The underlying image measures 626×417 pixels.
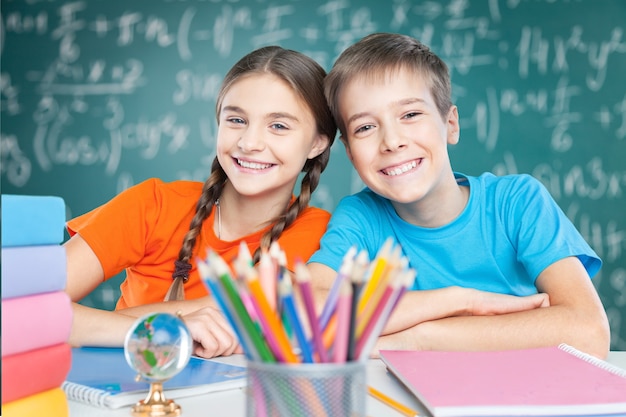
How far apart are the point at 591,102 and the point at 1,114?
2696 mm

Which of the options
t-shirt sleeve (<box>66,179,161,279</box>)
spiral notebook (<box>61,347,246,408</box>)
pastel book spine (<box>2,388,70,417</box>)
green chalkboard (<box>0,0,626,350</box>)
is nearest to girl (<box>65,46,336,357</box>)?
t-shirt sleeve (<box>66,179,161,279</box>)

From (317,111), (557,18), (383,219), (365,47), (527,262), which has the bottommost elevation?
(527,262)

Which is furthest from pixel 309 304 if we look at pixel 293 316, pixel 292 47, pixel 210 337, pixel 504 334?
pixel 292 47

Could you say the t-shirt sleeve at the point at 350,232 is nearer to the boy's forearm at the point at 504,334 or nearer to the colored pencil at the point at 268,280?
the boy's forearm at the point at 504,334

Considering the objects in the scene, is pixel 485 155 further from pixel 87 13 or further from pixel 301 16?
pixel 87 13

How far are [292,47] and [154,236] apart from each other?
Answer: 1.81 m

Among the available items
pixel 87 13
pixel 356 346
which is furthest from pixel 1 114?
pixel 356 346

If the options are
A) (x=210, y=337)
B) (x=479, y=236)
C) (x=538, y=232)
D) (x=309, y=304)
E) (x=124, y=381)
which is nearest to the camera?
(x=309, y=304)

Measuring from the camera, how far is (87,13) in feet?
10.6

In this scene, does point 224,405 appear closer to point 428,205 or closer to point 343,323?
point 343,323

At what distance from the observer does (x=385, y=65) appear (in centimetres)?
142

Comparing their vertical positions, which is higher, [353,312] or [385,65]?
[385,65]

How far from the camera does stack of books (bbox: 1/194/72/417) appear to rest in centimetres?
52

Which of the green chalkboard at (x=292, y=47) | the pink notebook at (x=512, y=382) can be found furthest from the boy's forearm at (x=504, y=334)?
the green chalkboard at (x=292, y=47)
